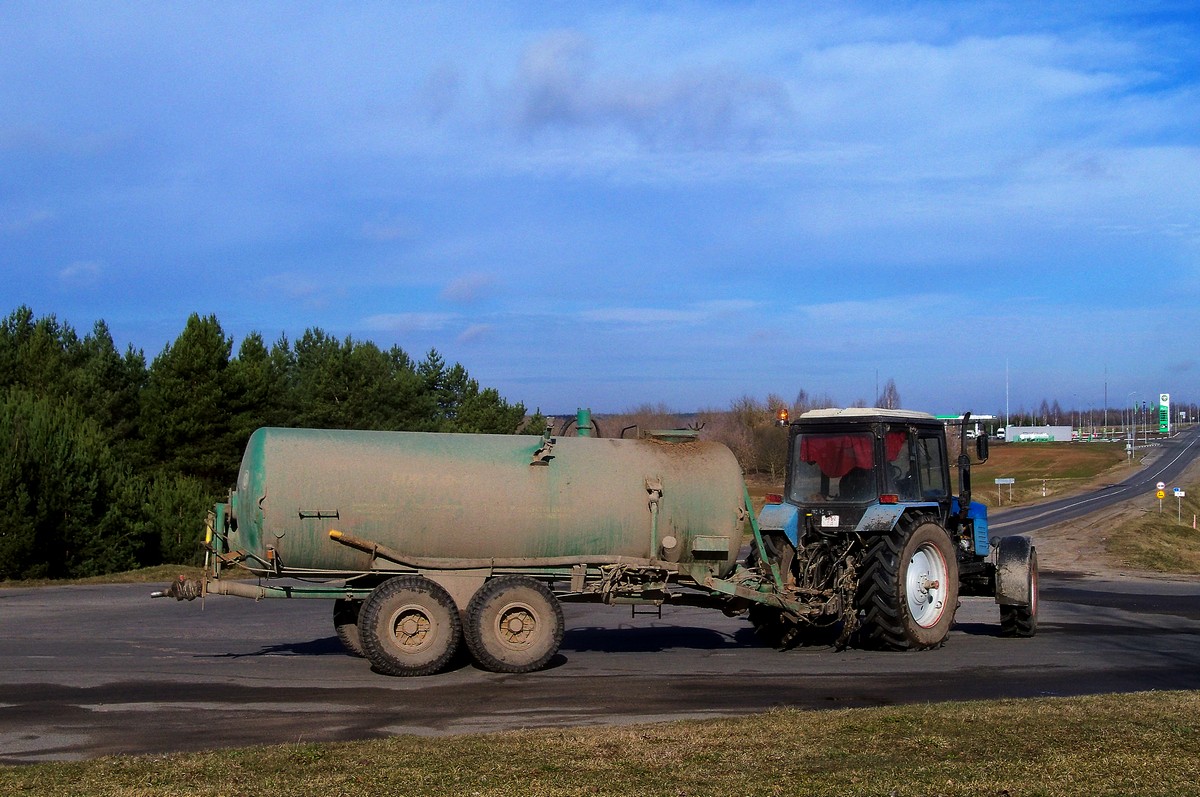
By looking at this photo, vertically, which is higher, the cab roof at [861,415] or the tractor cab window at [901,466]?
the cab roof at [861,415]

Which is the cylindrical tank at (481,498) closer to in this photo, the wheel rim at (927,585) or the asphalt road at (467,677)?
the asphalt road at (467,677)

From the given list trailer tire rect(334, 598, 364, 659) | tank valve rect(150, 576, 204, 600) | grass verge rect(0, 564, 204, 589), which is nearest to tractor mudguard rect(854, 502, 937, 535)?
trailer tire rect(334, 598, 364, 659)

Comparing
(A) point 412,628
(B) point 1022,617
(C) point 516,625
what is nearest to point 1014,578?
(B) point 1022,617

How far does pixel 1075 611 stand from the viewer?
19844 mm

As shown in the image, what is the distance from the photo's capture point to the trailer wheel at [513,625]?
12086 mm

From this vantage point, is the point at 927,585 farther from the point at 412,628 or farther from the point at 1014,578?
the point at 412,628

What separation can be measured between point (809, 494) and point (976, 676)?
329cm

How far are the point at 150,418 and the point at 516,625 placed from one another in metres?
36.2

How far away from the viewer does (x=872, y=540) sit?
45.3ft

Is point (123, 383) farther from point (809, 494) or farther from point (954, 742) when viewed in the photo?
point (954, 742)

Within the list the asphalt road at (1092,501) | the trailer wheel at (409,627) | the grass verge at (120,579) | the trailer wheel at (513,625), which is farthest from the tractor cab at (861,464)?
the asphalt road at (1092,501)

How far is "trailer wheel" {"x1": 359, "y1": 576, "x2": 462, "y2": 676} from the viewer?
38.9 feet

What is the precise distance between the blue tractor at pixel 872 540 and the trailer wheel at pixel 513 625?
2825 mm

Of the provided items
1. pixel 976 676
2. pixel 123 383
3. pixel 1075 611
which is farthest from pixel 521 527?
→ pixel 123 383
